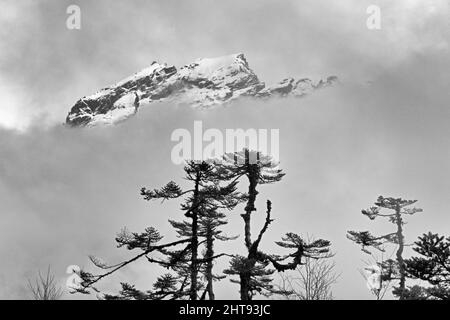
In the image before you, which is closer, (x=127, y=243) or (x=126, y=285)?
(x=127, y=243)

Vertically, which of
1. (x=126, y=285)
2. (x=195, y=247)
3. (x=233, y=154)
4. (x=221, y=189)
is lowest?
(x=126, y=285)

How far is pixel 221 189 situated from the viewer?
17.5 meters

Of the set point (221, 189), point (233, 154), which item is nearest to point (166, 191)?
point (221, 189)

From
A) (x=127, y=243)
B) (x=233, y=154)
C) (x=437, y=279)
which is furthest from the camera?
(x=233, y=154)

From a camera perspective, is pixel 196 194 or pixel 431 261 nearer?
pixel 431 261
